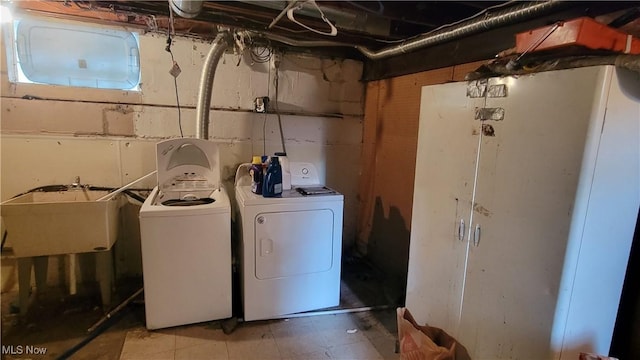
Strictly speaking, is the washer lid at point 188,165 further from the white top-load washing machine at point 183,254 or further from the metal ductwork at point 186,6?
the metal ductwork at point 186,6

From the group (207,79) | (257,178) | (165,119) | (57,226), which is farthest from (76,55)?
(257,178)

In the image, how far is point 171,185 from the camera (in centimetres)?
251

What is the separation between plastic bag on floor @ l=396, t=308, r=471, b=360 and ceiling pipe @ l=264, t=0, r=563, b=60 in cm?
163

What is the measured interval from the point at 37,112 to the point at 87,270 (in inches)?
50.7

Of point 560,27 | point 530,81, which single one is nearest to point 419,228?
point 530,81

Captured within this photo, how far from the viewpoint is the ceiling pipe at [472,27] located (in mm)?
1618

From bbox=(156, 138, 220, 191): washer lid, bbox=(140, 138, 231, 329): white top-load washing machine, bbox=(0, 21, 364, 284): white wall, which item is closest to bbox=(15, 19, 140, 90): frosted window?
bbox=(0, 21, 364, 284): white wall

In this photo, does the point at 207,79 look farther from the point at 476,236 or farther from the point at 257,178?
the point at 476,236

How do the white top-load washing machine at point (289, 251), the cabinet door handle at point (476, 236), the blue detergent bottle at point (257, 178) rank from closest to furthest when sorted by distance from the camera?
1. the cabinet door handle at point (476, 236)
2. the white top-load washing machine at point (289, 251)
3. the blue detergent bottle at point (257, 178)

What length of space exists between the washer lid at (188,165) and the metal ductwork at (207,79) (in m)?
0.18

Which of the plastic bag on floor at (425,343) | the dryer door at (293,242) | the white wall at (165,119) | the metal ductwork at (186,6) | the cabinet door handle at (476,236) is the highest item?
the metal ductwork at (186,6)

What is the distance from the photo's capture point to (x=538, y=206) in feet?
4.33

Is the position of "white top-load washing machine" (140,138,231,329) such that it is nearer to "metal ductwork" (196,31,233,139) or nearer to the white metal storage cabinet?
"metal ductwork" (196,31,233,139)
